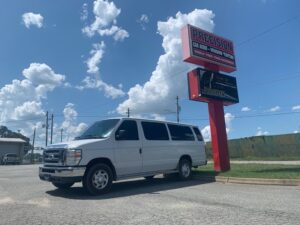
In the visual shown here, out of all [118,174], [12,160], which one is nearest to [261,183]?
[118,174]

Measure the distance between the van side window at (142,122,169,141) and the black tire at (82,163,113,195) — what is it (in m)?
2.08

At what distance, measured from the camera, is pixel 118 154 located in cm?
1023

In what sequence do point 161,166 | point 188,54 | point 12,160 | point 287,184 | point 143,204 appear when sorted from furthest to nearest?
1. point 12,160
2. point 188,54
3. point 161,166
4. point 287,184
5. point 143,204

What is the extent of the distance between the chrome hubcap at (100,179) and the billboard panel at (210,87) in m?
6.45

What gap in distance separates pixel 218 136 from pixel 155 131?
4.54 metres

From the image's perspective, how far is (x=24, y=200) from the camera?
8695mm

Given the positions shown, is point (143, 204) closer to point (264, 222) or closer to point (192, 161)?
point (264, 222)

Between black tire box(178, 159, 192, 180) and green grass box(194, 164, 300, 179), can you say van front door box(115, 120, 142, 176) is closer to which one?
black tire box(178, 159, 192, 180)

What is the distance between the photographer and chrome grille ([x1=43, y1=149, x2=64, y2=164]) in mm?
9406

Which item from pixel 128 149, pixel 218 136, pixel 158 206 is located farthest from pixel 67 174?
pixel 218 136

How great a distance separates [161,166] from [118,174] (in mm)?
2076

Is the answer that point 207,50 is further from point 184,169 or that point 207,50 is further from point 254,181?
point 254,181

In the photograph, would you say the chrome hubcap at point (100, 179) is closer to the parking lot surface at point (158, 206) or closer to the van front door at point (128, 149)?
the parking lot surface at point (158, 206)

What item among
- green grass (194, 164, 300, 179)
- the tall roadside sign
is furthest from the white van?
the tall roadside sign
